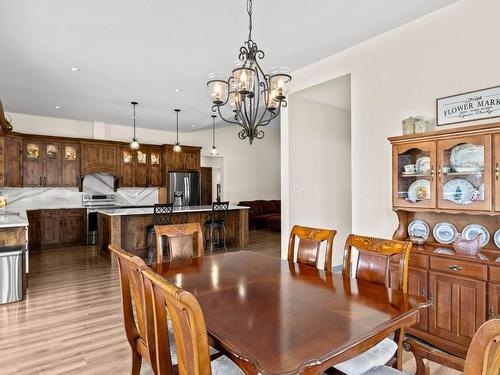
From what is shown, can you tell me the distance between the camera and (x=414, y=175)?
2.78 meters

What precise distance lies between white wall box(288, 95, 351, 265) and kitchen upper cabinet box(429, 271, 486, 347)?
2.31 m

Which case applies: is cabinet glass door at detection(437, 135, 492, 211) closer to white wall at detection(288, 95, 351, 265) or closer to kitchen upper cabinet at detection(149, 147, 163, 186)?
white wall at detection(288, 95, 351, 265)

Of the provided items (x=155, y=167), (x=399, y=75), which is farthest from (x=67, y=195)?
(x=399, y=75)

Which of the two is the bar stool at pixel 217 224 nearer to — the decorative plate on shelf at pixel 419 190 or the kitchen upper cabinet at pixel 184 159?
the kitchen upper cabinet at pixel 184 159

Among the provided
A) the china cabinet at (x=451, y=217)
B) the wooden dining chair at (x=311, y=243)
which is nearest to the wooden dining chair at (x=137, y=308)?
the wooden dining chair at (x=311, y=243)

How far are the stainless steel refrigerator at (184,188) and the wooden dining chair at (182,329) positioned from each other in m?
7.14

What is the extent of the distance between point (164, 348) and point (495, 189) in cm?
250

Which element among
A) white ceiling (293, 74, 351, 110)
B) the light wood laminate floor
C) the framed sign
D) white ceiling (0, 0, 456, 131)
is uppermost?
white ceiling (0, 0, 456, 131)

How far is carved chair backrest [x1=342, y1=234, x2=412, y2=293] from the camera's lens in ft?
6.02

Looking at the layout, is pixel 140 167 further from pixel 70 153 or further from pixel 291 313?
pixel 291 313

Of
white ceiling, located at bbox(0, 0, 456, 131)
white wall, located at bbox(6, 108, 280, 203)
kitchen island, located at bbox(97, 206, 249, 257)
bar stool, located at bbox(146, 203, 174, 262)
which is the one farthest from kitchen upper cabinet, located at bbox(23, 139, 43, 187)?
bar stool, located at bbox(146, 203, 174, 262)

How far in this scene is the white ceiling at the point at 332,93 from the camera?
418 centimetres

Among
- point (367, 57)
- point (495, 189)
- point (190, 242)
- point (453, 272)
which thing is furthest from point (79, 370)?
point (367, 57)

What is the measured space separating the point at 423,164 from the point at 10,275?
15.3ft
